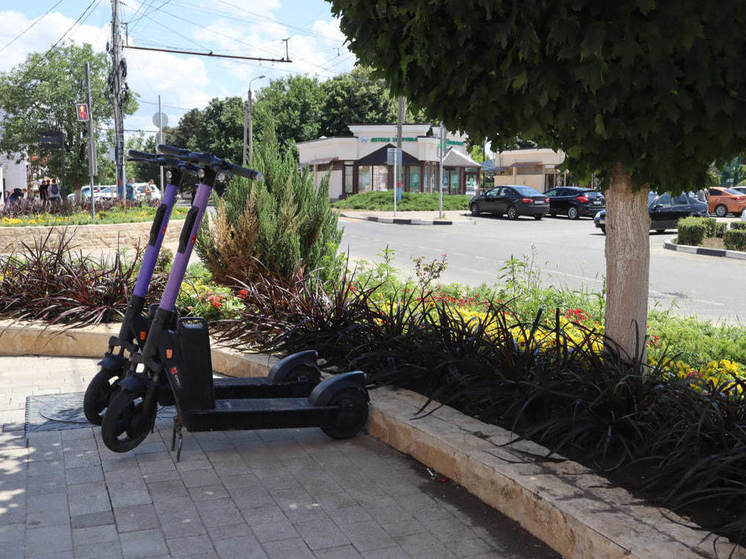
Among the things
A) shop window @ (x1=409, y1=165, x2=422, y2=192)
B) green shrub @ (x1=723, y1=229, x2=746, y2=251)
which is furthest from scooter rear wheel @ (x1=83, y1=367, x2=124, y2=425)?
shop window @ (x1=409, y1=165, x2=422, y2=192)

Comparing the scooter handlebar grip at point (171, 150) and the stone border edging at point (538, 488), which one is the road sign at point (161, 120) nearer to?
the scooter handlebar grip at point (171, 150)

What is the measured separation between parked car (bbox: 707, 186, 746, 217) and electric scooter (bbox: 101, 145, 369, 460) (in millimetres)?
39408

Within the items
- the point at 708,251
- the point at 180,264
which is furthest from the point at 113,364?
the point at 708,251

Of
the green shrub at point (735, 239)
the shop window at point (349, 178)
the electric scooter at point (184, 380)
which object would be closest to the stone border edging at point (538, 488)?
the electric scooter at point (184, 380)

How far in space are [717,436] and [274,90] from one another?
79051 millimetres

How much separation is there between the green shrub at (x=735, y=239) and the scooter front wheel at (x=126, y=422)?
18.4 meters

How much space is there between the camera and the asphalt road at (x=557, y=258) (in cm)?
1191

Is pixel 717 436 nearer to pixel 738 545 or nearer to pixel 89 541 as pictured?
pixel 738 545

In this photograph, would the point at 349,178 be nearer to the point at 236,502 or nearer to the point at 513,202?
the point at 513,202

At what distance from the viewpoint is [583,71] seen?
3193 mm

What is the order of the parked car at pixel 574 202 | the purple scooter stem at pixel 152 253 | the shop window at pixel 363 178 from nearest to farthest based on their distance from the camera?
the purple scooter stem at pixel 152 253 < the parked car at pixel 574 202 < the shop window at pixel 363 178

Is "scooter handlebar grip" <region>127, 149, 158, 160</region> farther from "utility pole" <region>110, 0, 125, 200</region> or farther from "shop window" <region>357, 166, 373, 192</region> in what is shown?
"shop window" <region>357, 166, 373, 192</region>

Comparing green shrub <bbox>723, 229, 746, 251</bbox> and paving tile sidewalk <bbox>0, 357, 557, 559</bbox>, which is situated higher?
green shrub <bbox>723, 229, 746, 251</bbox>

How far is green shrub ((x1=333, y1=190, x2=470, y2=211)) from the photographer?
40.9 meters
